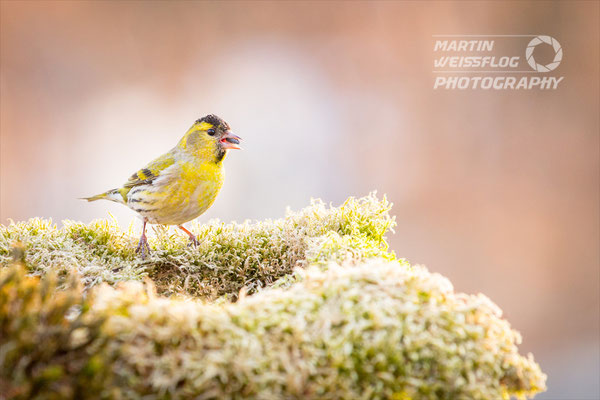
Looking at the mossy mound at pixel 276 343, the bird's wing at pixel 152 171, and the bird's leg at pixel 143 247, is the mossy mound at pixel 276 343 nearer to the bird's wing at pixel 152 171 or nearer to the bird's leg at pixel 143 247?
the bird's leg at pixel 143 247

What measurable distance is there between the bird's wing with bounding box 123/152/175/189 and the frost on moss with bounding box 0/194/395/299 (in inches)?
8.1

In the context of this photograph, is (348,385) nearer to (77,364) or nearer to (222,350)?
(222,350)

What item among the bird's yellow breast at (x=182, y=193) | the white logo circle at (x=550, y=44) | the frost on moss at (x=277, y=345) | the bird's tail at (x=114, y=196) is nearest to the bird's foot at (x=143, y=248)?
the bird's yellow breast at (x=182, y=193)

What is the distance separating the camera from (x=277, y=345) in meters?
0.53

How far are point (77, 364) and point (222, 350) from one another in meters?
0.14

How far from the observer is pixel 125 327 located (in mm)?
514

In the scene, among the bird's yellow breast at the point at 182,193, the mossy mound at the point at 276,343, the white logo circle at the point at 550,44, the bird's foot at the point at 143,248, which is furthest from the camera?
the white logo circle at the point at 550,44

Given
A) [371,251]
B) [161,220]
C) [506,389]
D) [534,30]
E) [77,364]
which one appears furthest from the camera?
[534,30]

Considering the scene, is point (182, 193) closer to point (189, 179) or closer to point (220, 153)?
point (189, 179)

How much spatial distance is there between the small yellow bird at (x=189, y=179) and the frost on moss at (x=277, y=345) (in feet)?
1.94

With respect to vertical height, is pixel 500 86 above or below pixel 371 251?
above

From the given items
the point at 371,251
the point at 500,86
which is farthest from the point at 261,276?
the point at 500,86

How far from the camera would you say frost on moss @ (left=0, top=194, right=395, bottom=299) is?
0.93 metres

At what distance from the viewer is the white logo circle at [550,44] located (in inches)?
96.4
